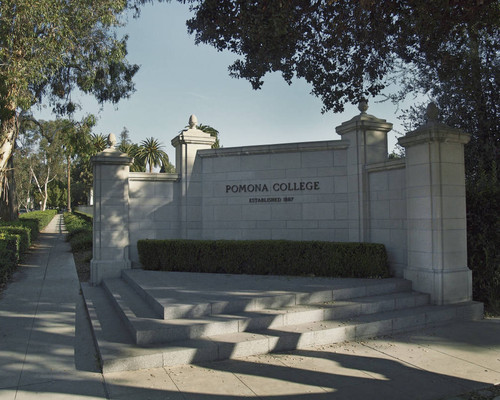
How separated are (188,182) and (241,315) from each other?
5235 mm

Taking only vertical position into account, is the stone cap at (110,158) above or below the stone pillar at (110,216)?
above

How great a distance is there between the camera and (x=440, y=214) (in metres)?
6.93

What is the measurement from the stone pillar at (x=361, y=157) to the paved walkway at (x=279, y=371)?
9.94 ft

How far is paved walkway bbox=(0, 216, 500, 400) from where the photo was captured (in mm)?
3947

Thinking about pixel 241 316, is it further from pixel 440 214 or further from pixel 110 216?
pixel 110 216

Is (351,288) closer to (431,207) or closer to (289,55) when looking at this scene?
(431,207)

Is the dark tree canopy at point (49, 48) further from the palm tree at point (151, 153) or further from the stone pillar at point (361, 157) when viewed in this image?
the palm tree at point (151, 153)

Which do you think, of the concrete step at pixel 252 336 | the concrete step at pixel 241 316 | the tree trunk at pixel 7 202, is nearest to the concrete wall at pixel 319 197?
the concrete step at pixel 252 336

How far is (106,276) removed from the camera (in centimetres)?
923

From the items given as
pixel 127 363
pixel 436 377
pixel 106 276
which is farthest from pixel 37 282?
pixel 436 377

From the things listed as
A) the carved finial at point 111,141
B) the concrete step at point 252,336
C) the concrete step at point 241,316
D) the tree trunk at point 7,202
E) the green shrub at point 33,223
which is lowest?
the concrete step at point 252,336

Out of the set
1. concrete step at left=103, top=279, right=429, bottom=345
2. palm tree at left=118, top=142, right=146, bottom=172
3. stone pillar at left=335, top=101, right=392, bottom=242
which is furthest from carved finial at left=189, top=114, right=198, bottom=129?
palm tree at left=118, top=142, right=146, bottom=172

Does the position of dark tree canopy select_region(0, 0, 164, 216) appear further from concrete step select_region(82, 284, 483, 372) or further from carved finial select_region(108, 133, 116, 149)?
concrete step select_region(82, 284, 483, 372)

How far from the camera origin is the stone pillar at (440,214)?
6922 mm
